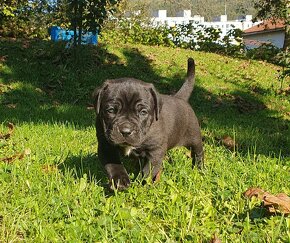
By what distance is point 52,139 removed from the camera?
5043mm

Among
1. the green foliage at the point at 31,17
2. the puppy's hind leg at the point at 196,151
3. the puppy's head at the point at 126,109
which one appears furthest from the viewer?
the green foliage at the point at 31,17

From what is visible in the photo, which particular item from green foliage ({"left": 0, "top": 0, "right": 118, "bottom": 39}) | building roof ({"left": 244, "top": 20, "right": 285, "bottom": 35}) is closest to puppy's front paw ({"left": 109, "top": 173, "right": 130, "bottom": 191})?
building roof ({"left": 244, "top": 20, "right": 285, "bottom": 35})

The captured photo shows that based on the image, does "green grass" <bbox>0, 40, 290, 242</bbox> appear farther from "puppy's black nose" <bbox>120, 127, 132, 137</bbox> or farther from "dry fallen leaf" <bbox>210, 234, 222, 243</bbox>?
"puppy's black nose" <bbox>120, 127, 132, 137</bbox>

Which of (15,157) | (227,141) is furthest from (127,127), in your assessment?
(227,141)

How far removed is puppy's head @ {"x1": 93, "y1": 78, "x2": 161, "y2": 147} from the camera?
3.27 m

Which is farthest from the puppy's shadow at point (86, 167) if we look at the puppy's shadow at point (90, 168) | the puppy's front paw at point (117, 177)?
the puppy's front paw at point (117, 177)

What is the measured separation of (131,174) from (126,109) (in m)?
0.63

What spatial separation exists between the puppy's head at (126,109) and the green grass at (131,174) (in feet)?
1.22

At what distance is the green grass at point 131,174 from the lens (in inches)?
101

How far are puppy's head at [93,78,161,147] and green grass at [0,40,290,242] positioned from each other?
37 cm

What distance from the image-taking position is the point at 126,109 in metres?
3.44

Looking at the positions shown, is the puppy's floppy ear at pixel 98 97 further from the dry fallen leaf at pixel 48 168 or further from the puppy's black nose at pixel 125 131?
the dry fallen leaf at pixel 48 168

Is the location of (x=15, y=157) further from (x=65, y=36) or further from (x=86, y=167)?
(x=65, y=36)

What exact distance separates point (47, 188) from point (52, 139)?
1.91 meters
